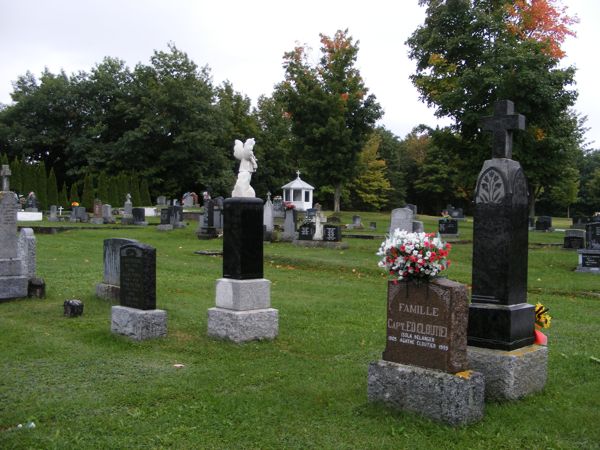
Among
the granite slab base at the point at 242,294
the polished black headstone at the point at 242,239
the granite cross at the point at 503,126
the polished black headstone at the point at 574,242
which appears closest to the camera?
the granite cross at the point at 503,126

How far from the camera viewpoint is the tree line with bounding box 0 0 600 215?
103 ft

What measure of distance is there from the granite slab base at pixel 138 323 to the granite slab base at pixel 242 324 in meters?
0.71

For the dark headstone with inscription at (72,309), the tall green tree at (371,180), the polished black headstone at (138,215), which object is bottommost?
the dark headstone with inscription at (72,309)

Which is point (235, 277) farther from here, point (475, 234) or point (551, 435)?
point (551, 435)

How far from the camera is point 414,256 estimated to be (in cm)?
555

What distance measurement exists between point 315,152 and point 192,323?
39607 millimetres

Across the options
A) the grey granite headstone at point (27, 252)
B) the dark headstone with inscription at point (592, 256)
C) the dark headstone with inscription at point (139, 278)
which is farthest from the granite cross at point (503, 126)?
the dark headstone with inscription at point (592, 256)

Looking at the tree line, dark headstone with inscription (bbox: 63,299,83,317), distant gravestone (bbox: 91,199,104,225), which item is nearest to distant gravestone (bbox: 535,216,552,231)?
the tree line

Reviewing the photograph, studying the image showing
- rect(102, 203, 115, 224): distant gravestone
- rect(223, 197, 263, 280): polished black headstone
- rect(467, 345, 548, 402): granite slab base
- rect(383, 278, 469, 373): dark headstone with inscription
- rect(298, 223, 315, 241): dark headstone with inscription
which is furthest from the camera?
rect(102, 203, 115, 224): distant gravestone

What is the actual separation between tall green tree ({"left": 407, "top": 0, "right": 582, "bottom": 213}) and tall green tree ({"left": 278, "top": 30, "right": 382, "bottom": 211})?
1454 centimetres

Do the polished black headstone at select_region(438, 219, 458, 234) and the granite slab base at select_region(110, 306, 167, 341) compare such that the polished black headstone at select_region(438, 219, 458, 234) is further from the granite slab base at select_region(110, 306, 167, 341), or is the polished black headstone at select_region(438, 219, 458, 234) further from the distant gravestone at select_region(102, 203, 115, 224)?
the granite slab base at select_region(110, 306, 167, 341)

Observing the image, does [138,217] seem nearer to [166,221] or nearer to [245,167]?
[166,221]

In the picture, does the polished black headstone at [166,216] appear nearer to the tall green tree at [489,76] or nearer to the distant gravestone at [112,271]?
the tall green tree at [489,76]

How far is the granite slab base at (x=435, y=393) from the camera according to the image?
5426mm
